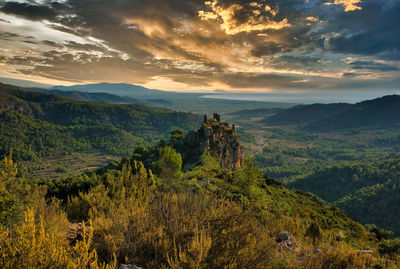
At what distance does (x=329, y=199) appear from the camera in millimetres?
130125

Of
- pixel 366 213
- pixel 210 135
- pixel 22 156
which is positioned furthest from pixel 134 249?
pixel 22 156

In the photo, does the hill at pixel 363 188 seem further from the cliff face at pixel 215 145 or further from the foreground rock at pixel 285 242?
the foreground rock at pixel 285 242

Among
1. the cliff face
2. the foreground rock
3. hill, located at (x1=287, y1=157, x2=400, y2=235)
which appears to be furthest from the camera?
hill, located at (x1=287, y1=157, x2=400, y2=235)

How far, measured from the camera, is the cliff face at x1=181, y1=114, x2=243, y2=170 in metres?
59.8

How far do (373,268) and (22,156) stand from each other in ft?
749

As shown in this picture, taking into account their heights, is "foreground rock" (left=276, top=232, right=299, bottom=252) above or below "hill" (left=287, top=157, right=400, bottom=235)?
above

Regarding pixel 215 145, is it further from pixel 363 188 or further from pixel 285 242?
pixel 363 188

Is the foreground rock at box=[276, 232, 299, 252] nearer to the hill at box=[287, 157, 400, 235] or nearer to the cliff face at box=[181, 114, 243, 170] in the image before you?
the cliff face at box=[181, 114, 243, 170]

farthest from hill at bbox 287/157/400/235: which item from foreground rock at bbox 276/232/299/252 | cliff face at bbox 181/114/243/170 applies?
foreground rock at bbox 276/232/299/252

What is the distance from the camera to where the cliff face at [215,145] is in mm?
59750

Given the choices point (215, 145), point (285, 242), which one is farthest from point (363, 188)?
point (285, 242)

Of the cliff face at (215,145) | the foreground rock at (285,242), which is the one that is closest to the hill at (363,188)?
the cliff face at (215,145)

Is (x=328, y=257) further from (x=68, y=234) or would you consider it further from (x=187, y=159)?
(x=187, y=159)

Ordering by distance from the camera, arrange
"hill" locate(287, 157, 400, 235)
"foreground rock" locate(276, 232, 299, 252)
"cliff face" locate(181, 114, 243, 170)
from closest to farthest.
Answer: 1. "foreground rock" locate(276, 232, 299, 252)
2. "cliff face" locate(181, 114, 243, 170)
3. "hill" locate(287, 157, 400, 235)
